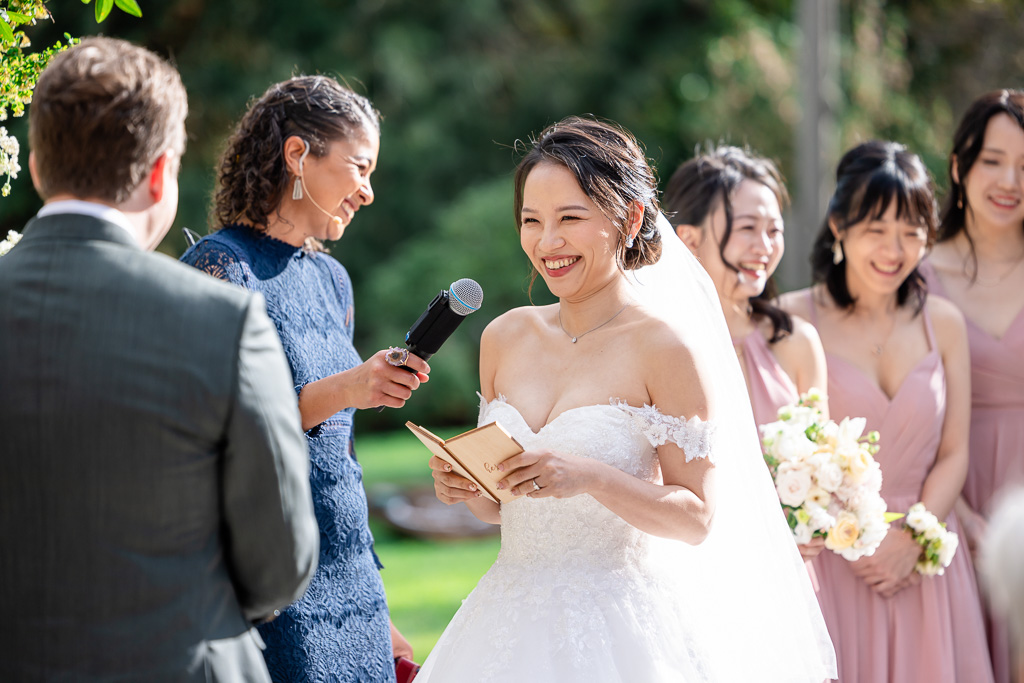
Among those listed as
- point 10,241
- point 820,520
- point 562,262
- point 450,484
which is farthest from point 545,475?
point 10,241

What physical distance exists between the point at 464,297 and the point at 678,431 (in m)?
0.69

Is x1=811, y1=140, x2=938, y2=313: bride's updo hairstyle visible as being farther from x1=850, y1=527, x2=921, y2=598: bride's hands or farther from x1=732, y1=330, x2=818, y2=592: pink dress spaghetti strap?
x1=850, y1=527, x2=921, y2=598: bride's hands

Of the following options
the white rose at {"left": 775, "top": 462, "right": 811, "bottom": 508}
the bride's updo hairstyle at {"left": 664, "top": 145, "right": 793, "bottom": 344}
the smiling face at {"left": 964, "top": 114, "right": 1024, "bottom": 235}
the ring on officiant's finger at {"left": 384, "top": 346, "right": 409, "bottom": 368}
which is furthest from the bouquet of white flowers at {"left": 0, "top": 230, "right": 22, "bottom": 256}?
the smiling face at {"left": 964, "top": 114, "right": 1024, "bottom": 235}

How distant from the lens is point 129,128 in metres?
1.78

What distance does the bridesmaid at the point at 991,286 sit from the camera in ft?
13.1

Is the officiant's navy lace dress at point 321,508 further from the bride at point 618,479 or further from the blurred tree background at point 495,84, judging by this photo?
the blurred tree background at point 495,84

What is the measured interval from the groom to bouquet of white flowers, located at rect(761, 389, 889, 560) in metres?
2.17

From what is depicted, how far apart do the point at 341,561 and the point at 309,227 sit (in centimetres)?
107

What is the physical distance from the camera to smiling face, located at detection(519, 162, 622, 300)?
2.80 metres

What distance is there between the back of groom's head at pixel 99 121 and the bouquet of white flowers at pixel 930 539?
2897mm

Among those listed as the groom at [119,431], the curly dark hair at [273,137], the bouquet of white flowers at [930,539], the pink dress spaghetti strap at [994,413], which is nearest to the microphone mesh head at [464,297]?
the groom at [119,431]

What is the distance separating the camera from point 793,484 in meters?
3.48

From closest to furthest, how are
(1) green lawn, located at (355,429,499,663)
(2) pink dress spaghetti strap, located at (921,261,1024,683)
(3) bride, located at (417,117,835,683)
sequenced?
1. (3) bride, located at (417,117,835,683)
2. (2) pink dress spaghetti strap, located at (921,261,1024,683)
3. (1) green lawn, located at (355,429,499,663)

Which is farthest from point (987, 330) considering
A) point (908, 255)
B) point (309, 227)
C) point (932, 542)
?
point (309, 227)
